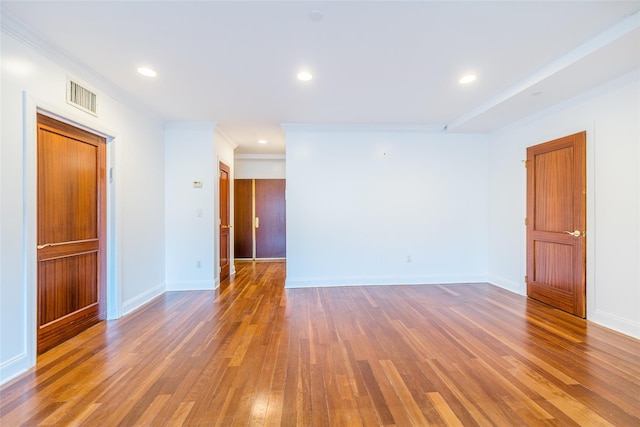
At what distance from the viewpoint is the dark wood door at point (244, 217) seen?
7191 millimetres

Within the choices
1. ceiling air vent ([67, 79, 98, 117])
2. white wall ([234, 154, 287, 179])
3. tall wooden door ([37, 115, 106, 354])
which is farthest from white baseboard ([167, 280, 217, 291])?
white wall ([234, 154, 287, 179])

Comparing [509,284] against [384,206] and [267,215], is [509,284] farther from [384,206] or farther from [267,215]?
[267,215]

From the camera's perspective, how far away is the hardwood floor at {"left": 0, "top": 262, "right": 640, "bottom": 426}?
5.42 feet

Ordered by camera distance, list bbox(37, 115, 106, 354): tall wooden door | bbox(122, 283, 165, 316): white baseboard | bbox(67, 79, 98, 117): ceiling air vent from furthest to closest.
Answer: bbox(122, 283, 165, 316): white baseboard, bbox(67, 79, 98, 117): ceiling air vent, bbox(37, 115, 106, 354): tall wooden door

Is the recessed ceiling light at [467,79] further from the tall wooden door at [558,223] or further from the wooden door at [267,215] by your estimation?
the wooden door at [267,215]

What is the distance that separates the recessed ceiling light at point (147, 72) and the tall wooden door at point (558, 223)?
4.69 metres

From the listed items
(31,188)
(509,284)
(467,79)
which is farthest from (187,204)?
(509,284)

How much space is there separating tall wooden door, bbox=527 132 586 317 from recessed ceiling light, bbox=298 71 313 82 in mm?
3133

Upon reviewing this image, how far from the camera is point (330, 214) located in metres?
4.56

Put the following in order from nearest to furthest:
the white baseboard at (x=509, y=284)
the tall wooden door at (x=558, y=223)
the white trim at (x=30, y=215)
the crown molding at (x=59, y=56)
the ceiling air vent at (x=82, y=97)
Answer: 1. the crown molding at (x=59, y=56)
2. the white trim at (x=30, y=215)
3. the ceiling air vent at (x=82, y=97)
4. the tall wooden door at (x=558, y=223)
5. the white baseboard at (x=509, y=284)

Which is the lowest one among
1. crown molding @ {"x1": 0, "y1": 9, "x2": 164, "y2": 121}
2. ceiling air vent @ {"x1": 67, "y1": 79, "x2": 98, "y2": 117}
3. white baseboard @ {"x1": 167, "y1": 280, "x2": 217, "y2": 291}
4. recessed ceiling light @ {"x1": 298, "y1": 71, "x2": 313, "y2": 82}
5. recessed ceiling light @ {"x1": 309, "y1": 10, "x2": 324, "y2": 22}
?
white baseboard @ {"x1": 167, "y1": 280, "x2": 217, "y2": 291}

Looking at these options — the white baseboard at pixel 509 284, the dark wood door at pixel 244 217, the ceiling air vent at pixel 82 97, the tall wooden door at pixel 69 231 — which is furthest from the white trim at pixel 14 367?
the white baseboard at pixel 509 284

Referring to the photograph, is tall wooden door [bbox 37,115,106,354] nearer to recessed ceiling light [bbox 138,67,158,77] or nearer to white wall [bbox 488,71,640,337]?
recessed ceiling light [bbox 138,67,158,77]

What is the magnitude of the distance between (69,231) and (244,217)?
456 cm
